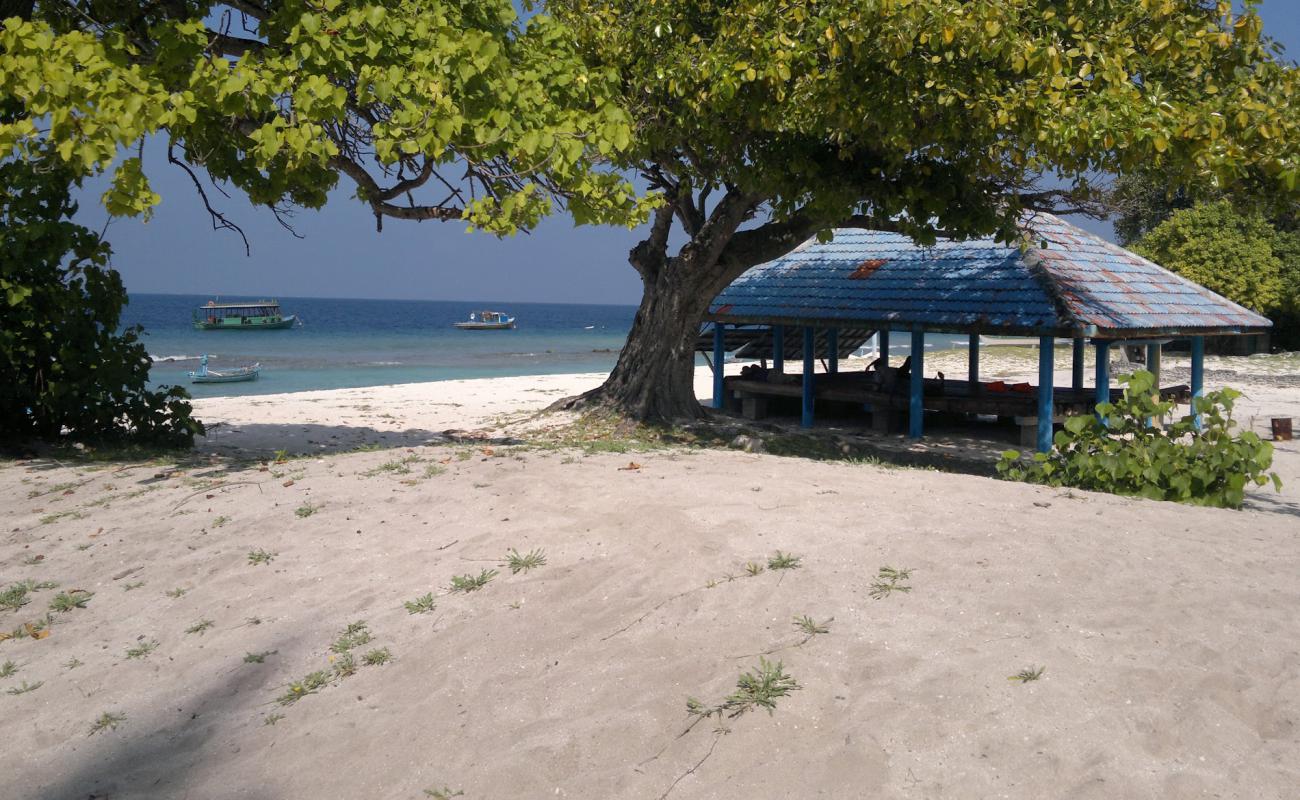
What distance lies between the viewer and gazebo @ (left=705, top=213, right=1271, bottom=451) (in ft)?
50.1

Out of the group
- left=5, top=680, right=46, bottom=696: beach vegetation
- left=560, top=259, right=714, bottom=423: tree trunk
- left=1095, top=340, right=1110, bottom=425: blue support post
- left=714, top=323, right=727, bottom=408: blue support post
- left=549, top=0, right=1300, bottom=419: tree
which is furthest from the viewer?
left=714, top=323, right=727, bottom=408: blue support post

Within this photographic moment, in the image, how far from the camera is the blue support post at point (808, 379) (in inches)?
714

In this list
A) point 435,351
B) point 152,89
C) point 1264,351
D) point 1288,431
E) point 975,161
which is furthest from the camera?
point 435,351

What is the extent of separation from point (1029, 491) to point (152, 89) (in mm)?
7661

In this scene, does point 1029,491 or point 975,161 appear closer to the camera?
point 1029,491

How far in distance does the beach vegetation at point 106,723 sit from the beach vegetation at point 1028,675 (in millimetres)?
4042

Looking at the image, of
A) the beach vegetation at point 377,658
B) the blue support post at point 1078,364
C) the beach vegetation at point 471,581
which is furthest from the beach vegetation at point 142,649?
the blue support post at point 1078,364

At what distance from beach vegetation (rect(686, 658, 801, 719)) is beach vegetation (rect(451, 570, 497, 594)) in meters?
1.83

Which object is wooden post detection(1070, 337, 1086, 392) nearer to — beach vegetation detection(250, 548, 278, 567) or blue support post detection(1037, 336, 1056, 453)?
blue support post detection(1037, 336, 1056, 453)

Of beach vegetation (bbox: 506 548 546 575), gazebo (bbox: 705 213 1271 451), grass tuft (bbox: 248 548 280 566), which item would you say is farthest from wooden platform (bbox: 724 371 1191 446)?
grass tuft (bbox: 248 548 280 566)

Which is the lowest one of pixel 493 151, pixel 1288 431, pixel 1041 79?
pixel 1288 431

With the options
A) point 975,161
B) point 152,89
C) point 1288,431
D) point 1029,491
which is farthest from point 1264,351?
point 152,89

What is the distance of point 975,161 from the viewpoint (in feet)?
39.1

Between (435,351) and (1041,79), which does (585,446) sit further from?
(435,351)
